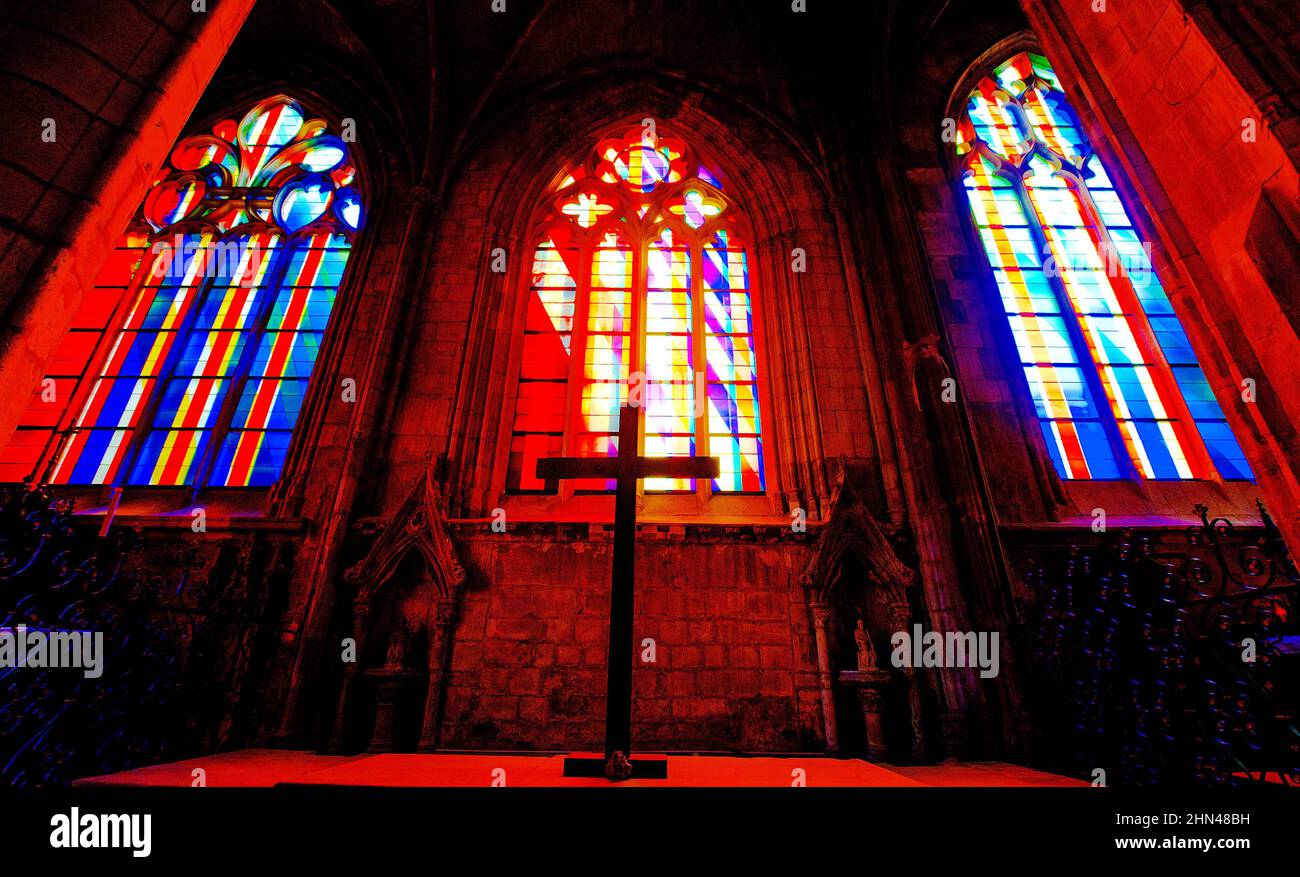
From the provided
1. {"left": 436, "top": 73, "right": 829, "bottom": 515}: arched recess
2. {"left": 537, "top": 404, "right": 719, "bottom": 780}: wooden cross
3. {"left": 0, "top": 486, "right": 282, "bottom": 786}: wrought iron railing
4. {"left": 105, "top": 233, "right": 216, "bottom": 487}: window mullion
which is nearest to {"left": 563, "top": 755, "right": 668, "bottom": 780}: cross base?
{"left": 537, "top": 404, "right": 719, "bottom": 780}: wooden cross

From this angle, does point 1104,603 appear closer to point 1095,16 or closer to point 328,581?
point 1095,16

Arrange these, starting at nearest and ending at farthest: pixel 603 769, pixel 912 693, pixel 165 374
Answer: pixel 603 769 < pixel 912 693 < pixel 165 374

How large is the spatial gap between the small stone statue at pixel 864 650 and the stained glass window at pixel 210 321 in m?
6.74

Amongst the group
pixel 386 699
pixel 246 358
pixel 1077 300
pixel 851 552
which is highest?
pixel 1077 300

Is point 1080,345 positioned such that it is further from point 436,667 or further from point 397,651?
point 397,651

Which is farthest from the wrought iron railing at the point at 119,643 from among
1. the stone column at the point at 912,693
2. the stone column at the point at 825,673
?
the stone column at the point at 912,693

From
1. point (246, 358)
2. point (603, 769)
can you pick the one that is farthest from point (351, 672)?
point (246, 358)

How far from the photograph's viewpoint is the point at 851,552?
5820 mm

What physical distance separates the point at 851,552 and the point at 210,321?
872 cm

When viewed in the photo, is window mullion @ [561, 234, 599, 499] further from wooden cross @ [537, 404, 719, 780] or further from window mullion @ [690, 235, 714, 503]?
wooden cross @ [537, 404, 719, 780]

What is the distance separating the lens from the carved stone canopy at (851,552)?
5613mm
